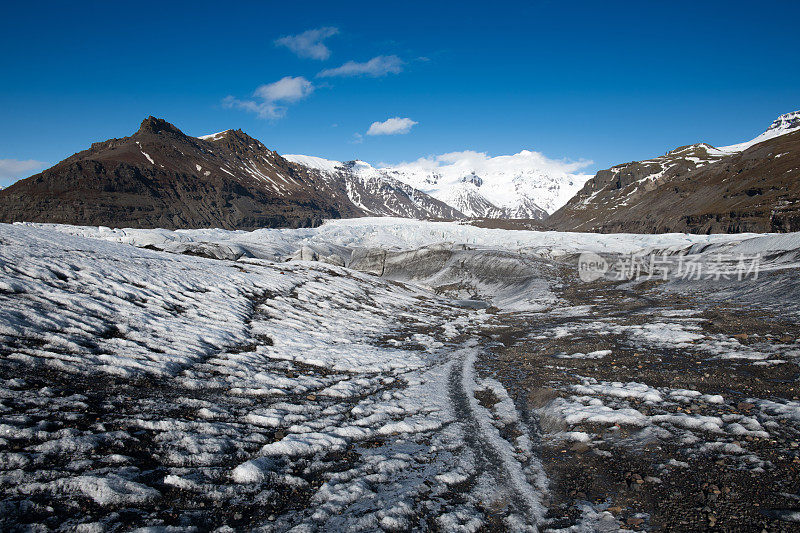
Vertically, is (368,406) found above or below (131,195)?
below

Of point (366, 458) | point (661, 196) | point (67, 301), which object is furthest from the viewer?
point (661, 196)

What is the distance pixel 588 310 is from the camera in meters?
24.3

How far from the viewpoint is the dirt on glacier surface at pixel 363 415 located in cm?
476

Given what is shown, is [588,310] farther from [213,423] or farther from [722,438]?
[213,423]

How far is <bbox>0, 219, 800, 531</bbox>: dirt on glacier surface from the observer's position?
15.6 feet

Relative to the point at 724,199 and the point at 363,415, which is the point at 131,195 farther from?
the point at 724,199

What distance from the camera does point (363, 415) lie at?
333 inches

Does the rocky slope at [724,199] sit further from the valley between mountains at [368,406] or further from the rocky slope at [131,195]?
the rocky slope at [131,195]

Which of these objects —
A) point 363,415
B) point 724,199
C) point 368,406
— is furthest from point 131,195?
point 724,199

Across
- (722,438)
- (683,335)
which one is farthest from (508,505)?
(683,335)

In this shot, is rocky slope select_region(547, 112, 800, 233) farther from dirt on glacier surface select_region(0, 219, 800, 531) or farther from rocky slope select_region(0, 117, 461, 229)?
rocky slope select_region(0, 117, 461, 229)

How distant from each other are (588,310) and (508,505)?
72.0 ft

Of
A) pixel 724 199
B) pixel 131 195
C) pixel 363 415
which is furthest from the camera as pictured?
pixel 131 195

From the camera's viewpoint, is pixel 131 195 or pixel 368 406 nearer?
pixel 368 406
